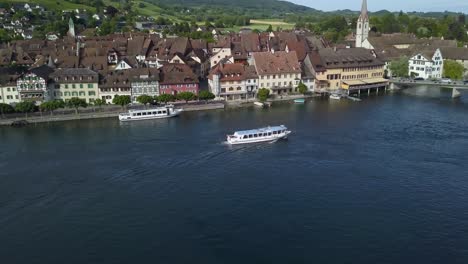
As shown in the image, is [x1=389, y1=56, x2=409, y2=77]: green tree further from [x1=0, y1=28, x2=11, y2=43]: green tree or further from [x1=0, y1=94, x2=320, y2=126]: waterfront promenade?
[x1=0, y1=28, x2=11, y2=43]: green tree

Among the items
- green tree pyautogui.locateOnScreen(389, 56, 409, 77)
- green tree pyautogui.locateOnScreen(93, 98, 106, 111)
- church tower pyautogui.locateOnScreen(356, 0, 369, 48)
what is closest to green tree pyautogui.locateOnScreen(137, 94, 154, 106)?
green tree pyautogui.locateOnScreen(93, 98, 106, 111)

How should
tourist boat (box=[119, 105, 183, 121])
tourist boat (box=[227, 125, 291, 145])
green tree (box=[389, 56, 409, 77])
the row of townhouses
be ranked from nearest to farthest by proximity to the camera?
tourist boat (box=[227, 125, 291, 145]), tourist boat (box=[119, 105, 183, 121]), the row of townhouses, green tree (box=[389, 56, 409, 77])

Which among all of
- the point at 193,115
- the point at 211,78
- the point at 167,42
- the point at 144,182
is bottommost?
the point at 144,182

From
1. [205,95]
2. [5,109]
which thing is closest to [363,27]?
[205,95]

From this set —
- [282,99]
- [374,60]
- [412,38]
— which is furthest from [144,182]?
[412,38]

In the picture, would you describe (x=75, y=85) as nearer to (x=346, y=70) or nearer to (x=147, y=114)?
(x=147, y=114)

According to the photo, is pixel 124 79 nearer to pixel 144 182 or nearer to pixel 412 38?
pixel 144 182

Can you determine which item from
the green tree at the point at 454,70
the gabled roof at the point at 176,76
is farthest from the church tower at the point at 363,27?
the gabled roof at the point at 176,76
